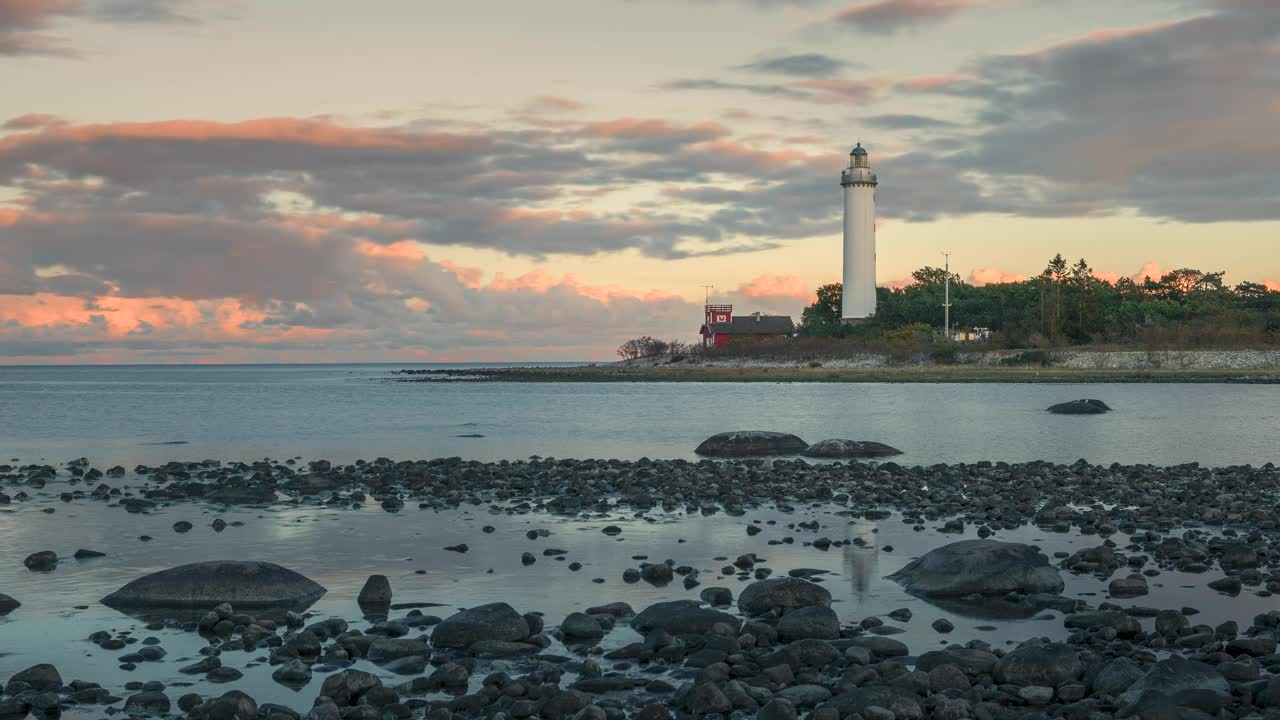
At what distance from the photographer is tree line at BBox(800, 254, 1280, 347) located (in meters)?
114

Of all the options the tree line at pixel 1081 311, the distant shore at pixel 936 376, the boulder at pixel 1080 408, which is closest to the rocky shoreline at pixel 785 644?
the boulder at pixel 1080 408

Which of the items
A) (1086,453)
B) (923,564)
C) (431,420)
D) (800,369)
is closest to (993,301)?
(800,369)

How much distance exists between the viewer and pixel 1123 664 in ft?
30.7

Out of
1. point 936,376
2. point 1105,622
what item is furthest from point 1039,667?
point 936,376

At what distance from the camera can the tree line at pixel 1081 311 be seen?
114188 millimetres

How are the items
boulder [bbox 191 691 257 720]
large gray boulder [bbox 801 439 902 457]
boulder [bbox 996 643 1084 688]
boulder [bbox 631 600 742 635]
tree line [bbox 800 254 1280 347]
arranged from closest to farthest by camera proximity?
boulder [bbox 191 691 257 720]
boulder [bbox 996 643 1084 688]
boulder [bbox 631 600 742 635]
large gray boulder [bbox 801 439 902 457]
tree line [bbox 800 254 1280 347]

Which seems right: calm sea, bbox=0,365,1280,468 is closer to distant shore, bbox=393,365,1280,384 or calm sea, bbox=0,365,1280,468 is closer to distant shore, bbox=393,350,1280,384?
distant shore, bbox=393,365,1280,384

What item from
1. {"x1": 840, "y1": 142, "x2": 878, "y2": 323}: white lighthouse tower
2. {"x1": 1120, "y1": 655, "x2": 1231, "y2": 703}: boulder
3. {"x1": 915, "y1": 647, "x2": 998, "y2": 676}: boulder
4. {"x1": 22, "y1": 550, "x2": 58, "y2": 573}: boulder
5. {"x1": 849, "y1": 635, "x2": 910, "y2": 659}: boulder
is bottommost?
{"x1": 22, "y1": 550, "x2": 58, "y2": 573}: boulder

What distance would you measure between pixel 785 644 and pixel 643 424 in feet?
130

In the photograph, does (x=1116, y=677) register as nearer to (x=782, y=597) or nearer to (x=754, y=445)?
(x=782, y=597)

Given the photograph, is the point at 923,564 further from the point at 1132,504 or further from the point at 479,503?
the point at 479,503

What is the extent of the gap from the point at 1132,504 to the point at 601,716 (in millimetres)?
15228

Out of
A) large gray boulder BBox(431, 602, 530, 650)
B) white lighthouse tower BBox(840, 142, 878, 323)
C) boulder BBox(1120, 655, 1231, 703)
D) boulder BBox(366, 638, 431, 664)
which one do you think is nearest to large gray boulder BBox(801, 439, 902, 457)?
large gray boulder BBox(431, 602, 530, 650)

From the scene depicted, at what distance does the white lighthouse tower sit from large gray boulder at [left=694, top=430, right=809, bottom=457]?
98.3 meters
